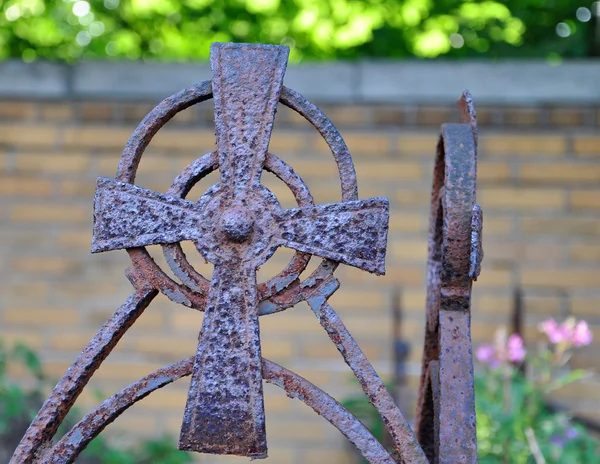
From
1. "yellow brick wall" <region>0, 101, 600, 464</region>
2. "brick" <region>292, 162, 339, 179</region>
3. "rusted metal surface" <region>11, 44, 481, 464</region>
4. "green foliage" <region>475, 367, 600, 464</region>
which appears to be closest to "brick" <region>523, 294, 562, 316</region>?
"yellow brick wall" <region>0, 101, 600, 464</region>

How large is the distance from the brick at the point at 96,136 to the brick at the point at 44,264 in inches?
20.0

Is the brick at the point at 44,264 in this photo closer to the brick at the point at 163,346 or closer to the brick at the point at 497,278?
the brick at the point at 163,346

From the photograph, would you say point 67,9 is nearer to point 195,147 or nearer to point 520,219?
point 195,147

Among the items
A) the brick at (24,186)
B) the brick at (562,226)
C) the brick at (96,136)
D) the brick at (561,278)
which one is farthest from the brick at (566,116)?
the brick at (24,186)

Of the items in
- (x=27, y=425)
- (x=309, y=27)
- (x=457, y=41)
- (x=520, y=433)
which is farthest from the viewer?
(x=309, y=27)

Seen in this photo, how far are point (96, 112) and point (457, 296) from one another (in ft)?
7.72

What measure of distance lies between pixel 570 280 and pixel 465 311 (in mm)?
2025

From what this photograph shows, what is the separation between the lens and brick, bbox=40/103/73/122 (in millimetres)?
3133

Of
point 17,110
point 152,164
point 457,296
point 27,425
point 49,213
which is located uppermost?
point 17,110

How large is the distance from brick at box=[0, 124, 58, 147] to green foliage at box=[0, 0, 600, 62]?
91cm

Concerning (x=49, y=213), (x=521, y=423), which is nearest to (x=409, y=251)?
(x=521, y=423)

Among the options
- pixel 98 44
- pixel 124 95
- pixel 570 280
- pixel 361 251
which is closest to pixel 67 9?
pixel 98 44

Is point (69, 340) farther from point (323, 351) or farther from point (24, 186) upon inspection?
point (323, 351)

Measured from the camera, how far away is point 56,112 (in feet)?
10.3
